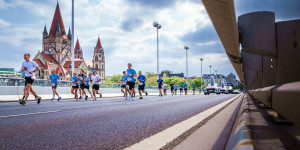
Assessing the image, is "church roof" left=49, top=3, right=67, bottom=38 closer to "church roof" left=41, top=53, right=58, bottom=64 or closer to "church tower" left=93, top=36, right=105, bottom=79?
"church roof" left=41, top=53, right=58, bottom=64

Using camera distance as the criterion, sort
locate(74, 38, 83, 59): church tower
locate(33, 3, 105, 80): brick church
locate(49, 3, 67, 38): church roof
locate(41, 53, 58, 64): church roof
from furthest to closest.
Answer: locate(74, 38, 83, 59): church tower < locate(41, 53, 58, 64): church roof < locate(33, 3, 105, 80): brick church < locate(49, 3, 67, 38): church roof

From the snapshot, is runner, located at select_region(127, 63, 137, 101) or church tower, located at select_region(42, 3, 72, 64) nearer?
runner, located at select_region(127, 63, 137, 101)

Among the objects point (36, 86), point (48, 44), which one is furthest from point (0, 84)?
point (48, 44)

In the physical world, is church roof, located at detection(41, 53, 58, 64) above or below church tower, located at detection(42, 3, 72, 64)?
below

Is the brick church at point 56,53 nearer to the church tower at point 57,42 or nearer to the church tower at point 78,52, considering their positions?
the church tower at point 57,42

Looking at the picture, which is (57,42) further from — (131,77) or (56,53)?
(131,77)

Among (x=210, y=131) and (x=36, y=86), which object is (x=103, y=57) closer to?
(x=36, y=86)

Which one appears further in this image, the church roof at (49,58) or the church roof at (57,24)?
the church roof at (49,58)

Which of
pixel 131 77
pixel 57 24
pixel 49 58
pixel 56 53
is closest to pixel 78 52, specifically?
pixel 56 53

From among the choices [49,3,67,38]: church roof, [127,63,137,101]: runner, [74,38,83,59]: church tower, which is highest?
[49,3,67,38]: church roof

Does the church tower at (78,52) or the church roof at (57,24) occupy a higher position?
the church roof at (57,24)

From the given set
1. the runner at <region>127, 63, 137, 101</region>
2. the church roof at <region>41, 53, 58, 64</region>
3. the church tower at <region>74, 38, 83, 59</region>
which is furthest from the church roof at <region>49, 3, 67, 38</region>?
the runner at <region>127, 63, 137, 101</region>

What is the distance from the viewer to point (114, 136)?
11.2 feet

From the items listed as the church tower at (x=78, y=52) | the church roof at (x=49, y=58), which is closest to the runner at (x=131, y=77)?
the church roof at (x=49, y=58)
